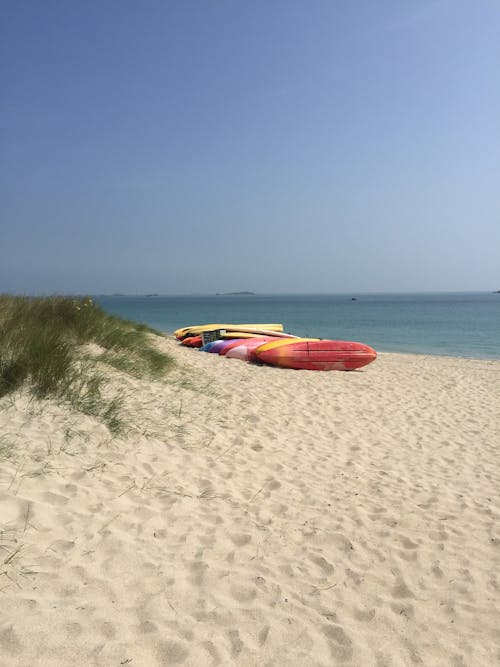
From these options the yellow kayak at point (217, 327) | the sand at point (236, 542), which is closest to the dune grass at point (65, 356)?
the sand at point (236, 542)

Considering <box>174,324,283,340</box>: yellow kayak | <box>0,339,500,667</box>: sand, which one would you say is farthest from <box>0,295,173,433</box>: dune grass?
<box>174,324,283,340</box>: yellow kayak

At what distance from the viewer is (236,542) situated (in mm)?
3104

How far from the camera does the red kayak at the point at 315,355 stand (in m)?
11.0

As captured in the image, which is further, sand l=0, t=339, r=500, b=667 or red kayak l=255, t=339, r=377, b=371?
red kayak l=255, t=339, r=377, b=371

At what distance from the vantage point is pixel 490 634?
2.41 metres

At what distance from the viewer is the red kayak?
11.0 metres

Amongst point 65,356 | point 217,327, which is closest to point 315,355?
point 217,327

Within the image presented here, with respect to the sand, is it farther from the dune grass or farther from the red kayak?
the red kayak

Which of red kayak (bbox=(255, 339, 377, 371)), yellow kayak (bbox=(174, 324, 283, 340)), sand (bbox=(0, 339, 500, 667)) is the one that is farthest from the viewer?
yellow kayak (bbox=(174, 324, 283, 340))

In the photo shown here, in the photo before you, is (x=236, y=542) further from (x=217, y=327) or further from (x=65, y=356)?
(x=217, y=327)

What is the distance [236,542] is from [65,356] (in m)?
3.18

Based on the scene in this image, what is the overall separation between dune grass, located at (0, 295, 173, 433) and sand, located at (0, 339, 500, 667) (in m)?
0.32

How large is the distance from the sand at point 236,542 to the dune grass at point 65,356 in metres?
0.32

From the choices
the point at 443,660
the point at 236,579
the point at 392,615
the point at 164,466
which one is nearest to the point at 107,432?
the point at 164,466
